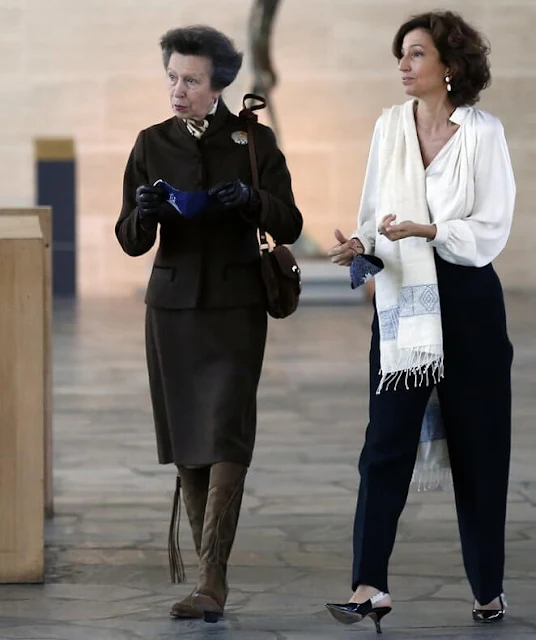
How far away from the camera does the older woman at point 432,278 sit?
462cm

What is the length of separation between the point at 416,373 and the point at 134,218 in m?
0.98

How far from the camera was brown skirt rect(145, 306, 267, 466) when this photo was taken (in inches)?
195

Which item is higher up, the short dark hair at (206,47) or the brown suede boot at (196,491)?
the short dark hair at (206,47)

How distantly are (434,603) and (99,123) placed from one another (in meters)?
15.0

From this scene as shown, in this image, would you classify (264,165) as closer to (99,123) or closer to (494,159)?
(494,159)

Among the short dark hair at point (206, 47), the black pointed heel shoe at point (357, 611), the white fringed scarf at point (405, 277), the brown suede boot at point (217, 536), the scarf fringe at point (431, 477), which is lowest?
the black pointed heel shoe at point (357, 611)

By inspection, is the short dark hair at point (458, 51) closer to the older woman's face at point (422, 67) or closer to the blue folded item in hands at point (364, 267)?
the older woman's face at point (422, 67)

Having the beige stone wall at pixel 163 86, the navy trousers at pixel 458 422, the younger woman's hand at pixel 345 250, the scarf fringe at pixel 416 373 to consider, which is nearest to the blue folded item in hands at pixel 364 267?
the younger woman's hand at pixel 345 250

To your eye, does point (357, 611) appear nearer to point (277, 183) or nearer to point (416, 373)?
point (416, 373)

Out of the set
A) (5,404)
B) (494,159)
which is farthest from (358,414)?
(494,159)

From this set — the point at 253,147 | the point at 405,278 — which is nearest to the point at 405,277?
the point at 405,278

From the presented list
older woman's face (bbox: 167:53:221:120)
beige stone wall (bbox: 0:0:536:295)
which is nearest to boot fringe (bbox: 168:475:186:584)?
older woman's face (bbox: 167:53:221:120)

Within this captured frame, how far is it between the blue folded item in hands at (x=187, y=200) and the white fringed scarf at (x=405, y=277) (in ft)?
1.72

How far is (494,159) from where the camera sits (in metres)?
4.64
